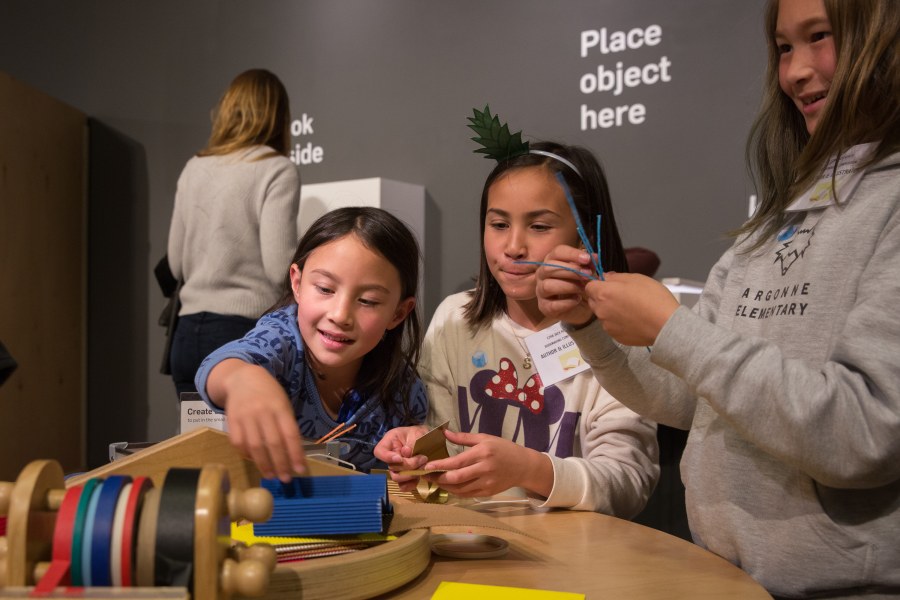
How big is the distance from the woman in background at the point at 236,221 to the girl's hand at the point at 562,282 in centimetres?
180

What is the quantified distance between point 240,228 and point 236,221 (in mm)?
28

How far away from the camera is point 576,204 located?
1.77 meters

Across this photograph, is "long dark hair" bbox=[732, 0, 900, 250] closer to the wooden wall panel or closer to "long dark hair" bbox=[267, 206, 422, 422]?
"long dark hair" bbox=[267, 206, 422, 422]

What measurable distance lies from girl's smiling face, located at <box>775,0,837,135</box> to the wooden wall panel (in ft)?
12.4

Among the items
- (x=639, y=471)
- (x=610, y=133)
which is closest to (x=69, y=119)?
(x=610, y=133)

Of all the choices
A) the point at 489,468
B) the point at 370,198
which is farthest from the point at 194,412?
the point at 370,198

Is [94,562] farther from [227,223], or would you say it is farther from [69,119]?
[69,119]

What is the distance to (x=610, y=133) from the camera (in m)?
3.32

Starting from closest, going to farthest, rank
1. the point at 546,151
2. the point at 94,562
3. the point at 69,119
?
1. the point at 94,562
2. the point at 546,151
3. the point at 69,119

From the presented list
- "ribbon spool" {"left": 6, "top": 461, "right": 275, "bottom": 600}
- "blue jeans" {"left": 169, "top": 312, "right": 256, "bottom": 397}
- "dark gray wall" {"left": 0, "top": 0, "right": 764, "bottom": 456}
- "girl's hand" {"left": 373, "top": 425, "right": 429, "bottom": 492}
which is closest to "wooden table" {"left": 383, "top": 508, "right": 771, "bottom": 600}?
"girl's hand" {"left": 373, "top": 425, "right": 429, "bottom": 492}

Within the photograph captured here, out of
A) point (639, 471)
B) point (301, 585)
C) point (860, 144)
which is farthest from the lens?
point (639, 471)

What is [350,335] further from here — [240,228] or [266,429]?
[240,228]

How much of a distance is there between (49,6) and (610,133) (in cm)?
349

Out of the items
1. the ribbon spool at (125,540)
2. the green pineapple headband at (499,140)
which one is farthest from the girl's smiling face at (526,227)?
the ribbon spool at (125,540)
